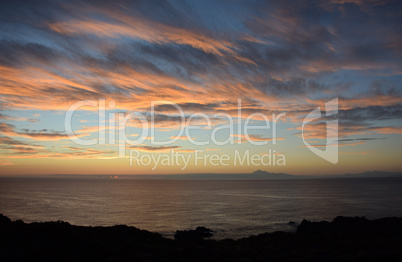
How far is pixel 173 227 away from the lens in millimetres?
54000

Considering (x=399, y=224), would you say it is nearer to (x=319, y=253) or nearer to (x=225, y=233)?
(x=319, y=253)

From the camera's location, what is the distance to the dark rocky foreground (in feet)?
75.4

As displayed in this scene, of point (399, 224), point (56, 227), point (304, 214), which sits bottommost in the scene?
point (304, 214)

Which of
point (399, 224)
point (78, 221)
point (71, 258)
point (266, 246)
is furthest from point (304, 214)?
point (71, 258)

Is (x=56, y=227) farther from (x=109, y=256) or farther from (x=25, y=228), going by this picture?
(x=109, y=256)

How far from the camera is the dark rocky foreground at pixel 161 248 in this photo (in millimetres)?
22969

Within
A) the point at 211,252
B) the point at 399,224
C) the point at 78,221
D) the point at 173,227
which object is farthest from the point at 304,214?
the point at 78,221

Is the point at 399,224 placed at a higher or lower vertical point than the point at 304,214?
higher

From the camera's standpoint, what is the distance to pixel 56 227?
2838cm

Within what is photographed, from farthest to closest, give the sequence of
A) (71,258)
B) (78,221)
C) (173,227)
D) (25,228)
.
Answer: (78,221), (173,227), (25,228), (71,258)

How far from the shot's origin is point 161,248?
2711cm

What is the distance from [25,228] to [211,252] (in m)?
19.8

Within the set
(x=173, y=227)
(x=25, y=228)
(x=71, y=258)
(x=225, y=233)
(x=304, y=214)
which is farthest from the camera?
(x=304, y=214)

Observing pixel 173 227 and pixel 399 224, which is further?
pixel 173 227
